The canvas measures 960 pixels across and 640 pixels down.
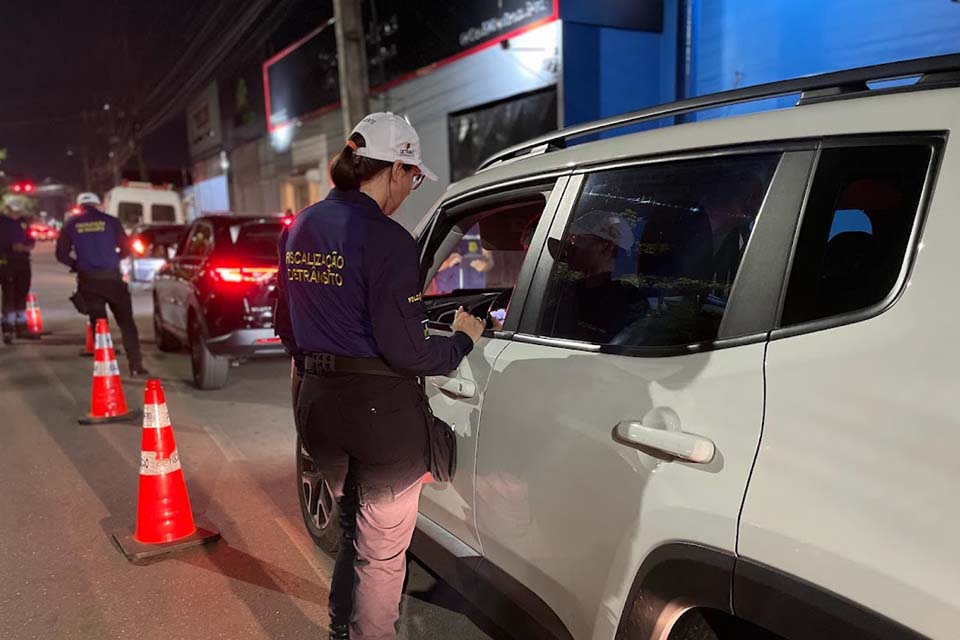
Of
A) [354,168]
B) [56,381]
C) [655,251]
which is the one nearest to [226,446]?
[56,381]

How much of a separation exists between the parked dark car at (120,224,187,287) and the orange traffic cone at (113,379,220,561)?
1204 cm

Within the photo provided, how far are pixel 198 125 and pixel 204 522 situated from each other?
30693mm

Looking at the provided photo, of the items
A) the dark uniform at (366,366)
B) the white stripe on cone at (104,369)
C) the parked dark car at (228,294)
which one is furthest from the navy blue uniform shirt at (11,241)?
the dark uniform at (366,366)

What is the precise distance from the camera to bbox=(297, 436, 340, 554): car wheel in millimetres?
3289

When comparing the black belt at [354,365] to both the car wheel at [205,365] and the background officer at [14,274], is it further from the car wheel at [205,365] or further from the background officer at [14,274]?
the background officer at [14,274]

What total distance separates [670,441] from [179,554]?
2.94m

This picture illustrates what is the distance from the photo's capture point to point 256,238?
6.86m

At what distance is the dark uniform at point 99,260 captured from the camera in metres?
7.26

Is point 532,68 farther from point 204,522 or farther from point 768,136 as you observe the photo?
point 768,136

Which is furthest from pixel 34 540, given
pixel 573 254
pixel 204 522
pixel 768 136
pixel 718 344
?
pixel 768 136

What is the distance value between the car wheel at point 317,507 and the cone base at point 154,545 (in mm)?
552

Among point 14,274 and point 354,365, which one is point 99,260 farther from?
point 354,365

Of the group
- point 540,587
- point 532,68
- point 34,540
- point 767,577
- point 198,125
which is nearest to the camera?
point 767,577

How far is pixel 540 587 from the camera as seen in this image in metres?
2.01
